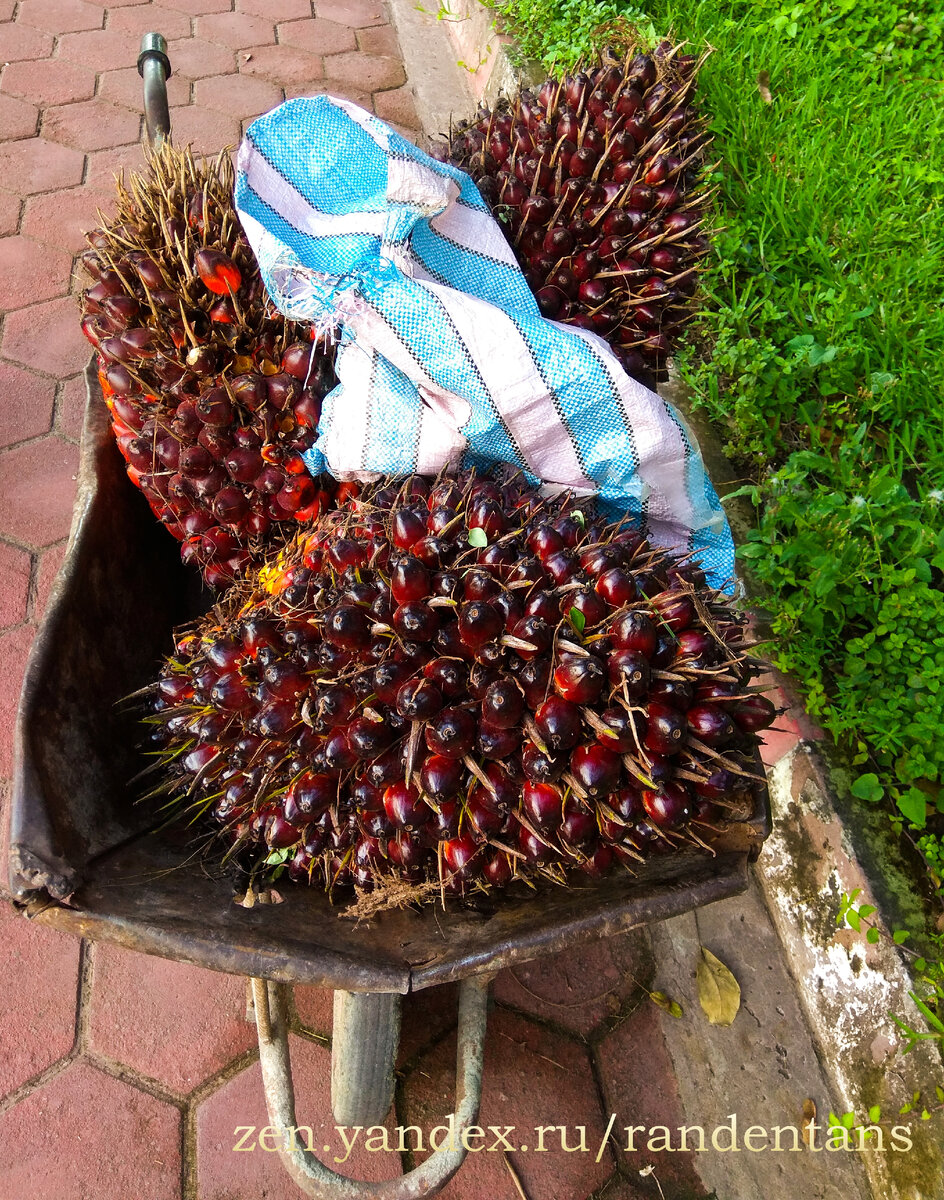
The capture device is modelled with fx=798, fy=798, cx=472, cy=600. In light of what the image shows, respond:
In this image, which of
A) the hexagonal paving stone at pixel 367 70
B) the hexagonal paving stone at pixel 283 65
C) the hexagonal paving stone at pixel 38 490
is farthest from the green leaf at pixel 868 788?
the hexagonal paving stone at pixel 283 65

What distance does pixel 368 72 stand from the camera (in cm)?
423

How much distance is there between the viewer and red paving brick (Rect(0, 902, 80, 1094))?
1.78 metres

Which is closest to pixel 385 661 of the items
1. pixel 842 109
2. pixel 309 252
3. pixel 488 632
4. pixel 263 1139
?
pixel 488 632

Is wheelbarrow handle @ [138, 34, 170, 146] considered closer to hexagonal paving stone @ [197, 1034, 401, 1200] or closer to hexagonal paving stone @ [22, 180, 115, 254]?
hexagonal paving stone @ [22, 180, 115, 254]

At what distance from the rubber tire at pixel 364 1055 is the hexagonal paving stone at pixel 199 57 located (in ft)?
14.4

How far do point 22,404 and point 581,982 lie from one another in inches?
102

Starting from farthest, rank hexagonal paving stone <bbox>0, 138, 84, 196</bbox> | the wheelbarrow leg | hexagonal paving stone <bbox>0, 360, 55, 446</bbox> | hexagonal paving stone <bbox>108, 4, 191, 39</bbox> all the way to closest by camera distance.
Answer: hexagonal paving stone <bbox>108, 4, 191, 39</bbox>, hexagonal paving stone <bbox>0, 138, 84, 196</bbox>, hexagonal paving stone <bbox>0, 360, 55, 446</bbox>, the wheelbarrow leg

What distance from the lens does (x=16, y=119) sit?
3.69 metres

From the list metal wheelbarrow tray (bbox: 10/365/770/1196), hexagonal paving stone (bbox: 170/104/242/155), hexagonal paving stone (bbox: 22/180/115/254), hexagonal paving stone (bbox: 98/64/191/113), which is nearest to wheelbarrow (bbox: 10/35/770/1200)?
metal wheelbarrow tray (bbox: 10/365/770/1196)

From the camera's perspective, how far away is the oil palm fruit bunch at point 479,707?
102 cm

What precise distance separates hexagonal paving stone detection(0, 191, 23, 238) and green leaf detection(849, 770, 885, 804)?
3645mm

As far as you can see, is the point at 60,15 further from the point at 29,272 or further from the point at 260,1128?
the point at 260,1128

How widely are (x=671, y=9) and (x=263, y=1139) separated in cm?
421

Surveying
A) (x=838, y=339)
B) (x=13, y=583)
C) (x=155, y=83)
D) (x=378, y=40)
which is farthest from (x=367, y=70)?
(x=13, y=583)
